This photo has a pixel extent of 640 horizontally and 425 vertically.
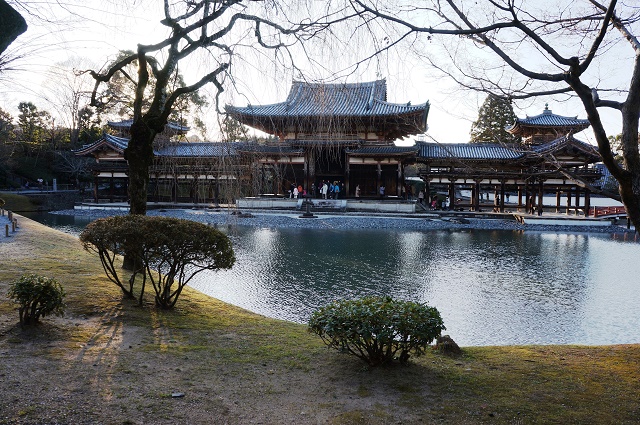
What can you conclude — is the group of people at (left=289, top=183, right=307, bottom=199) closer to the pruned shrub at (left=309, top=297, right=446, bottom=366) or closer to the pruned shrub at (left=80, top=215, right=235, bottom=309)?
the pruned shrub at (left=80, top=215, right=235, bottom=309)

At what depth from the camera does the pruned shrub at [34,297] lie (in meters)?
4.48

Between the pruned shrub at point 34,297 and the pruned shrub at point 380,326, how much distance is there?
287 centimetres

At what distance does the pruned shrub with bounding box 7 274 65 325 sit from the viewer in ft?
14.7

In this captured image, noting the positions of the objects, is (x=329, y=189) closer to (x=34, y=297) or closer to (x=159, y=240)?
(x=159, y=240)

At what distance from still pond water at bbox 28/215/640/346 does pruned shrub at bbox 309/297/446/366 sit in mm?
3330

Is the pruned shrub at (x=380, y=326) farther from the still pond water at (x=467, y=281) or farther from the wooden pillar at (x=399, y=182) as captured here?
the wooden pillar at (x=399, y=182)

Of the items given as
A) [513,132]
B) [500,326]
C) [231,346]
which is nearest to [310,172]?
[513,132]

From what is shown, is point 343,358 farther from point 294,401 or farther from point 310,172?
point 310,172

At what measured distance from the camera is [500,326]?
26.0 ft

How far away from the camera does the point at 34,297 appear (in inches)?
177

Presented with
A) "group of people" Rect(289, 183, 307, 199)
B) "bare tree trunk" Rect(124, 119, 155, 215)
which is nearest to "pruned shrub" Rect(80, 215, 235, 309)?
"bare tree trunk" Rect(124, 119, 155, 215)

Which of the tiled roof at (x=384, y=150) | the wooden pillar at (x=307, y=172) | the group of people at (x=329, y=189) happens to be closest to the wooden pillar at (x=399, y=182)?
the tiled roof at (x=384, y=150)

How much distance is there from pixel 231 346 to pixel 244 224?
20045 mm

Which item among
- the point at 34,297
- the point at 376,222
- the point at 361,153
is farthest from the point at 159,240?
the point at 361,153
